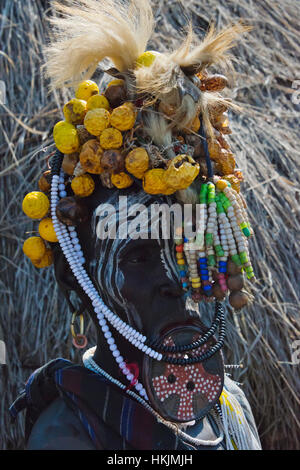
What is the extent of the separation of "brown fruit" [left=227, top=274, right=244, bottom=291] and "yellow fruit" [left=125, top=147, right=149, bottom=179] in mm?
362

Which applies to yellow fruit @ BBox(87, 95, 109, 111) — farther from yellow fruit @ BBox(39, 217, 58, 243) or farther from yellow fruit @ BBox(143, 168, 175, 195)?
yellow fruit @ BBox(39, 217, 58, 243)

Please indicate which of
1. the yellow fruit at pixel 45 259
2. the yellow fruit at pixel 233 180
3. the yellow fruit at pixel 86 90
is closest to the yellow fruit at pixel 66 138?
the yellow fruit at pixel 86 90

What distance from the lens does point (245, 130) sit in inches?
133

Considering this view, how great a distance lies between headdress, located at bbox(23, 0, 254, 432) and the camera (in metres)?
1.37

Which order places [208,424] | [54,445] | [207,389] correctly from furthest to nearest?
[208,424], [207,389], [54,445]

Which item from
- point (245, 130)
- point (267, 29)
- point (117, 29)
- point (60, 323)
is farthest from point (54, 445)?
point (267, 29)

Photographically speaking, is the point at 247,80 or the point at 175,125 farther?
the point at 247,80

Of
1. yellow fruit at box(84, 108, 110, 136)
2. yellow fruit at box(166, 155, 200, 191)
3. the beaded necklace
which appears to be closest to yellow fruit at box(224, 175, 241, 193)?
yellow fruit at box(166, 155, 200, 191)

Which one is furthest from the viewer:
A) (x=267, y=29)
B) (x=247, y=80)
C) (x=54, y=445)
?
(x=267, y=29)

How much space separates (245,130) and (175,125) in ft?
6.77

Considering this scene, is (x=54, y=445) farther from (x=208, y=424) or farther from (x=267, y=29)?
(x=267, y=29)

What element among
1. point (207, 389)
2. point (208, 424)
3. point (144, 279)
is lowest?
point (208, 424)

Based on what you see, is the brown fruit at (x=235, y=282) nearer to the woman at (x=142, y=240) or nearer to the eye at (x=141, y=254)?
the woman at (x=142, y=240)

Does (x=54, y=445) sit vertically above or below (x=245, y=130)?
below
